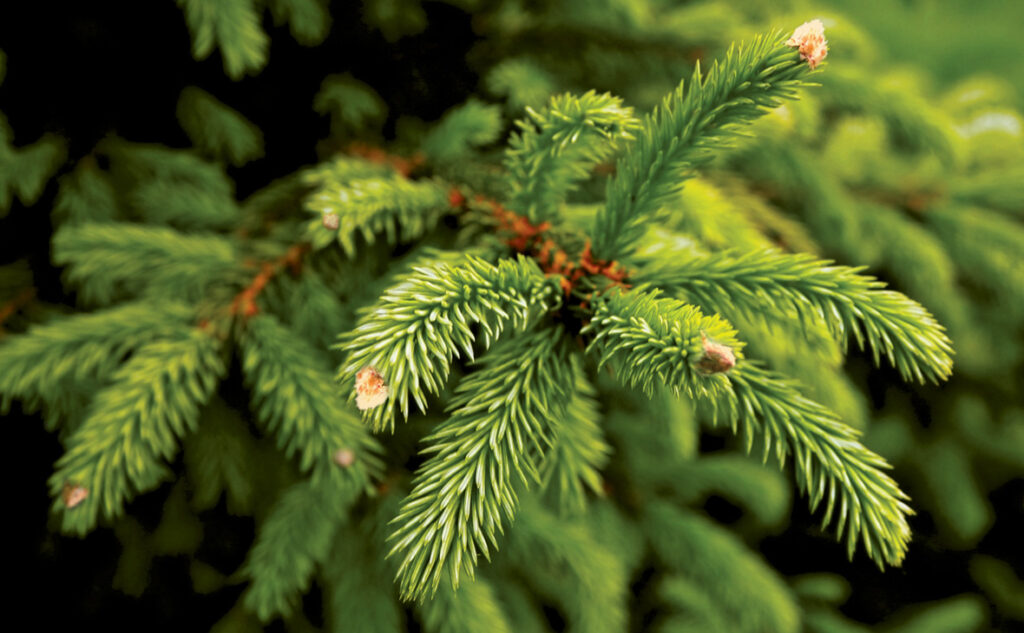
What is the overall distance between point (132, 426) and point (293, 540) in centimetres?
29

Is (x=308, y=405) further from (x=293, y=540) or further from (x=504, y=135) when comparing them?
(x=504, y=135)

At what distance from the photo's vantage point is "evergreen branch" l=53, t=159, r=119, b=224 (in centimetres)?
113

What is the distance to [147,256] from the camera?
3.22 ft

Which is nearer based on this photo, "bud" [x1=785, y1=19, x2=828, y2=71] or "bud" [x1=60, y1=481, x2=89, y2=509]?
"bud" [x1=785, y1=19, x2=828, y2=71]

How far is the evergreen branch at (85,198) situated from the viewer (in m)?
1.13

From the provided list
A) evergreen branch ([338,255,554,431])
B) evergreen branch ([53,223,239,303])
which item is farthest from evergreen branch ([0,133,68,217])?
evergreen branch ([338,255,554,431])

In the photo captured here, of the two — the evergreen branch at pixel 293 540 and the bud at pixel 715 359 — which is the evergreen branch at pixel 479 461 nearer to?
the bud at pixel 715 359

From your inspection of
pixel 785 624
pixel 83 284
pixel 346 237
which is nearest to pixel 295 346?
pixel 346 237

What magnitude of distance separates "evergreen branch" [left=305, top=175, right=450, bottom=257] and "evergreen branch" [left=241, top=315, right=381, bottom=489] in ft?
0.61

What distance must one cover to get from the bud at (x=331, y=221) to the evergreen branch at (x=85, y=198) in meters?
0.69

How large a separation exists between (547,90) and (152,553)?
48.1 inches

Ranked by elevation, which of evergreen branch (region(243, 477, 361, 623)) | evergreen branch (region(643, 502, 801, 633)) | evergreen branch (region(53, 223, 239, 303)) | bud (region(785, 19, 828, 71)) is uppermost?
bud (region(785, 19, 828, 71))

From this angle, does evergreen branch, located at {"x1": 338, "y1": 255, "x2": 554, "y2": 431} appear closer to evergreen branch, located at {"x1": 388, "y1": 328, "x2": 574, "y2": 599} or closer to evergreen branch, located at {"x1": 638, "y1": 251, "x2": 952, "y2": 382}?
evergreen branch, located at {"x1": 388, "y1": 328, "x2": 574, "y2": 599}

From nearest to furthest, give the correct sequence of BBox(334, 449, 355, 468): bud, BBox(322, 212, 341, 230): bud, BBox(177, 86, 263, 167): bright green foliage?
Result: 1. BBox(322, 212, 341, 230): bud
2. BBox(334, 449, 355, 468): bud
3. BBox(177, 86, 263, 167): bright green foliage
